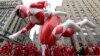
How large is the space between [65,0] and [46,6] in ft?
164

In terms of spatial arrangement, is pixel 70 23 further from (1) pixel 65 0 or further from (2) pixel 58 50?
(1) pixel 65 0

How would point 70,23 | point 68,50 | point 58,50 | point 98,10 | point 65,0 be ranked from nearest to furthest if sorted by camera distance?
1. point 70,23
2. point 58,50
3. point 68,50
4. point 98,10
5. point 65,0

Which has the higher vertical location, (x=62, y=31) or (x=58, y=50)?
(x=62, y=31)

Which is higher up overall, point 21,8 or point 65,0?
point 21,8

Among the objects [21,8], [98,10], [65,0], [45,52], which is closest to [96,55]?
[45,52]

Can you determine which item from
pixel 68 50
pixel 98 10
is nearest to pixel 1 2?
pixel 98 10

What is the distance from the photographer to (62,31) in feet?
21.1

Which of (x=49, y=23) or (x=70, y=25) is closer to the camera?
(x=70, y=25)

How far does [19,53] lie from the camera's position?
31.2 ft

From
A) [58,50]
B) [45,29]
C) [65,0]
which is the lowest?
[65,0]

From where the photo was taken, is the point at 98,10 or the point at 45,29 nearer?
the point at 45,29

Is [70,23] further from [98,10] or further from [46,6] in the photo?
[98,10]

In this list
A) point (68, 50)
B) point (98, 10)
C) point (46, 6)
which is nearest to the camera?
point (46, 6)

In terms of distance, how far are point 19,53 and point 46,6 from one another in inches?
128
